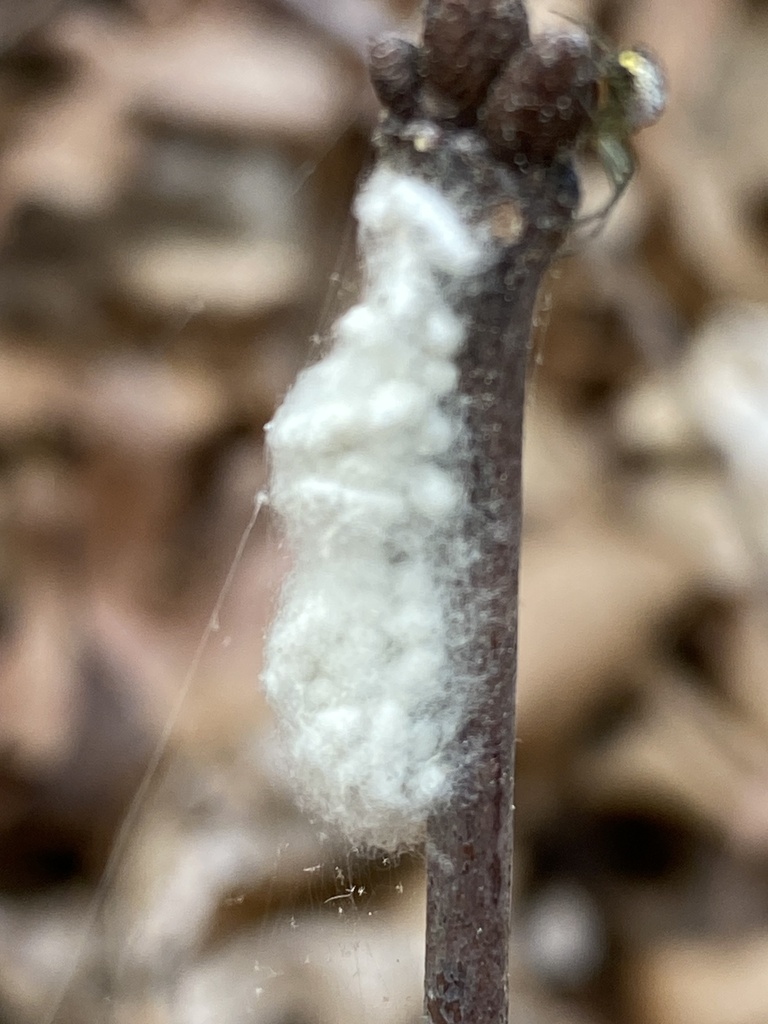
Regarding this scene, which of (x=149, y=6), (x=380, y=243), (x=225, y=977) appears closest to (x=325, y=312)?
(x=380, y=243)

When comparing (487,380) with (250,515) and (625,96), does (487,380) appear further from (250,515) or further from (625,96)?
(250,515)

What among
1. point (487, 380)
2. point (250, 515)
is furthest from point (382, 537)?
point (250, 515)

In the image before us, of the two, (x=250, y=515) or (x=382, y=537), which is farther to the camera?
(x=250, y=515)

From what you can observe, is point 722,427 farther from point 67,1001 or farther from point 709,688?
point 67,1001

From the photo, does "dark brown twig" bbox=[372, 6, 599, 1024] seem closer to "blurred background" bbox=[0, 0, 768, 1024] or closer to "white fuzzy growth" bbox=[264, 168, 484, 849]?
"white fuzzy growth" bbox=[264, 168, 484, 849]

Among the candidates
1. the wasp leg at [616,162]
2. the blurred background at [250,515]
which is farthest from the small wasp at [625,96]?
the blurred background at [250,515]

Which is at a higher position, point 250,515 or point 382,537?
point 382,537
